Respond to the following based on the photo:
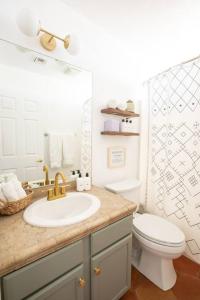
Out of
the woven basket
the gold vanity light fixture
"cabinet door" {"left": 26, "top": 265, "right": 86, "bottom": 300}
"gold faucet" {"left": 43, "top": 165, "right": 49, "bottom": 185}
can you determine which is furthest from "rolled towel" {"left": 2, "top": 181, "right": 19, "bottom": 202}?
the gold vanity light fixture

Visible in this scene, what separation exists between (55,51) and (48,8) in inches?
11.9

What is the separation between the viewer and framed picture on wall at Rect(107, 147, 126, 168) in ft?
5.57

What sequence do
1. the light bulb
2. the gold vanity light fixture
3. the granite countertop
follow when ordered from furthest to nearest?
the light bulb < the gold vanity light fixture < the granite countertop

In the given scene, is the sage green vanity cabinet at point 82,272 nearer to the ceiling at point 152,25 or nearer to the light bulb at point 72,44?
the light bulb at point 72,44

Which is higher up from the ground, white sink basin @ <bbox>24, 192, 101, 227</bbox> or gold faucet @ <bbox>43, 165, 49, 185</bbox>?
gold faucet @ <bbox>43, 165, 49, 185</bbox>

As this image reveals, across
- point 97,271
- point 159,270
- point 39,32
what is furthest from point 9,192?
point 159,270

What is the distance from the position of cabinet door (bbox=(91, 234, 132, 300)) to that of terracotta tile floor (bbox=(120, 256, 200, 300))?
212 millimetres

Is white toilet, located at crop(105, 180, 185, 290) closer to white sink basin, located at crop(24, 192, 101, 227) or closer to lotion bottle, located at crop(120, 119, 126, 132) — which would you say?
white sink basin, located at crop(24, 192, 101, 227)

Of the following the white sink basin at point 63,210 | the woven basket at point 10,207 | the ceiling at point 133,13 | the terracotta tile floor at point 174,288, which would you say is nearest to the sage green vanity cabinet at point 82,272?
the white sink basin at point 63,210

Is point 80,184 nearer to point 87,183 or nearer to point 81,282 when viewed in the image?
point 87,183

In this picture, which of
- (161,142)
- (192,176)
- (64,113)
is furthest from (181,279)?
(64,113)

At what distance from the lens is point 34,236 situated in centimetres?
72

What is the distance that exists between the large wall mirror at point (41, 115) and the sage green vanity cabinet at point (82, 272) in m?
0.62

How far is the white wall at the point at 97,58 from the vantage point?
1070mm
